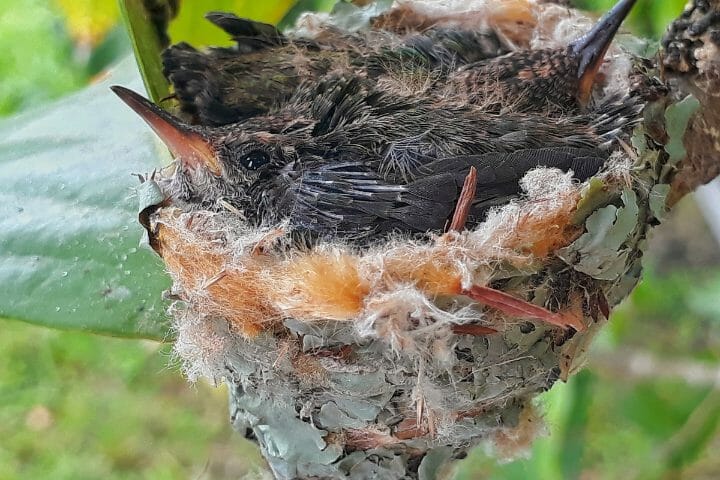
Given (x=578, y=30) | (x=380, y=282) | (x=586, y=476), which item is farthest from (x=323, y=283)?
(x=586, y=476)

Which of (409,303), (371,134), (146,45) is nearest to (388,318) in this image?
(409,303)

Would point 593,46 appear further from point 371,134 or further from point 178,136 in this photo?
point 178,136

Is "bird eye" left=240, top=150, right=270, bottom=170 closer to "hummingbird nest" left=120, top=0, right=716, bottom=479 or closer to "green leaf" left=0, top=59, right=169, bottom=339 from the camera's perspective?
"hummingbird nest" left=120, top=0, right=716, bottom=479

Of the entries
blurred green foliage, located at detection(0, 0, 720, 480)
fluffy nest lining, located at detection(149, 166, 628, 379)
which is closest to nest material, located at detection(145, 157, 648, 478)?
fluffy nest lining, located at detection(149, 166, 628, 379)

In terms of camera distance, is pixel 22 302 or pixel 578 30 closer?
pixel 22 302

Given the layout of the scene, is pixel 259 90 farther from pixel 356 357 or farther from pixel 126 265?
pixel 356 357

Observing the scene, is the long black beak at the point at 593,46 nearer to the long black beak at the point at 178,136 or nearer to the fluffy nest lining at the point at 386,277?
the fluffy nest lining at the point at 386,277
